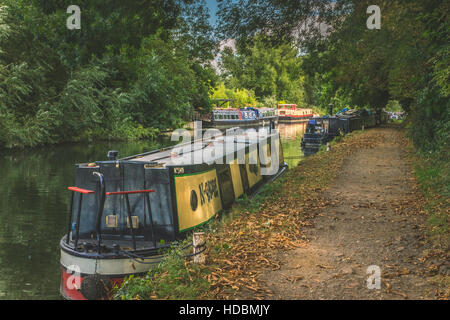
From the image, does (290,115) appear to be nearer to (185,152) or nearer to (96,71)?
(96,71)

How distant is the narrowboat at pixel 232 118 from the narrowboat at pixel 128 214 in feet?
112

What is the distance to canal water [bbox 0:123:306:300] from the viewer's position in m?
7.91

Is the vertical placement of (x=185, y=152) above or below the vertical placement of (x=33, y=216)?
above

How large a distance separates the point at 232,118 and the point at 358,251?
39.8m

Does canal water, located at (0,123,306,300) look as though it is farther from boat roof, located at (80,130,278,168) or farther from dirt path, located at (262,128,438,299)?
dirt path, located at (262,128,438,299)

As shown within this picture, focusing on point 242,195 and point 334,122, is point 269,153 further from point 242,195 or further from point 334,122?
point 334,122

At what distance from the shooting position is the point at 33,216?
11.9 meters

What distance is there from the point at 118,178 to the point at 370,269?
165 inches

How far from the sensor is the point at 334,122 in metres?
29.5
